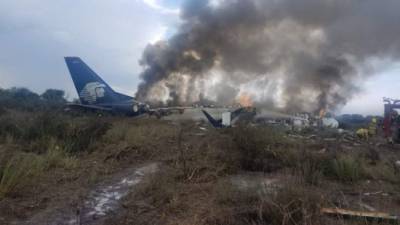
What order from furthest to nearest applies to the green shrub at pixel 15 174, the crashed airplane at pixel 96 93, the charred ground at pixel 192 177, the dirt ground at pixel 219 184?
the crashed airplane at pixel 96 93 → the green shrub at pixel 15 174 → the charred ground at pixel 192 177 → the dirt ground at pixel 219 184

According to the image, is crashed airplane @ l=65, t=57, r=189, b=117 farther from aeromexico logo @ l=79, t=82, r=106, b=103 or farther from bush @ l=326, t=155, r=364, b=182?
bush @ l=326, t=155, r=364, b=182

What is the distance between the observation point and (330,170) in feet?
29.3

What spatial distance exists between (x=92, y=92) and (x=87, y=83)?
0.77 metres

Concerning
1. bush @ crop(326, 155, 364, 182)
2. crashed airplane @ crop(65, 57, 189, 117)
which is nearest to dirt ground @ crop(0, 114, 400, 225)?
bush @ crop(326, 155, 364, 182)

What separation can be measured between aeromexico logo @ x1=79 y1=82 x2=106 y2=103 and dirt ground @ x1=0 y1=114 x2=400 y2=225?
16.1 metres

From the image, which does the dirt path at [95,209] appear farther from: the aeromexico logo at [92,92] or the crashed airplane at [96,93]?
the aeromexico logo at [92,92]

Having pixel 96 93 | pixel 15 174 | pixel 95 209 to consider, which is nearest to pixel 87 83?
pixel 96 93

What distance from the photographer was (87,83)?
95.2 ft

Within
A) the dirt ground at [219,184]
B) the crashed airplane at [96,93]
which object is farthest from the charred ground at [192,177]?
the crashed airplane at [96,93]

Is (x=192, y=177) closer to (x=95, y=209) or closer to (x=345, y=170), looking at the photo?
(x=95, y=209)

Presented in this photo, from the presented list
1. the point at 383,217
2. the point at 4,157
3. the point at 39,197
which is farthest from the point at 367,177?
the point at 4,157

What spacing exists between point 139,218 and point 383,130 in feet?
54.7

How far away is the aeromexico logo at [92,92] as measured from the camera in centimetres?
2869

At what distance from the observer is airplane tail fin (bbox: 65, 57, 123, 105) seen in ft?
94.2
